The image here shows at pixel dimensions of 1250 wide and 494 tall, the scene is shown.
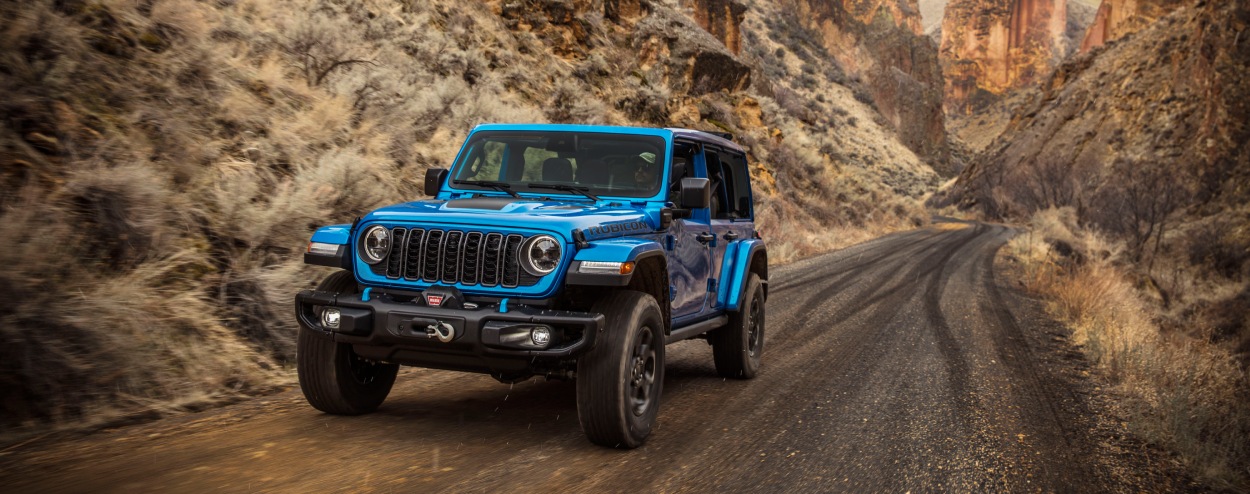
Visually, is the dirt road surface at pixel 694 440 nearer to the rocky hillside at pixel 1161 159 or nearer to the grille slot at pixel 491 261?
the grille slot at pixel 491 261

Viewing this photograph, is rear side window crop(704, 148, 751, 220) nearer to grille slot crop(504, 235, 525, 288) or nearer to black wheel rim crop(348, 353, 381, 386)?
grille slot crop(504, 235, 525, 288)

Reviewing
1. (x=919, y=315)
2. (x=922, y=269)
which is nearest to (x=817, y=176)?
(x=922, y=269)

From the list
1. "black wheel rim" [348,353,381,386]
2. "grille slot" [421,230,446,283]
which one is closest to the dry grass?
"grille slot" [421,230,446,283]

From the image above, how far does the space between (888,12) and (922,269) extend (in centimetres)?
9795

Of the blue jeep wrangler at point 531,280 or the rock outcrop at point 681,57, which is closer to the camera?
the blue jeep wrangler at point 531,280

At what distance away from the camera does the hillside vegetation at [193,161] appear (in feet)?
16.5

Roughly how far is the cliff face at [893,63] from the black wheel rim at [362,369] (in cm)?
8540

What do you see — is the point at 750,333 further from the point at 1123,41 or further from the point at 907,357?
the point at 1123,41

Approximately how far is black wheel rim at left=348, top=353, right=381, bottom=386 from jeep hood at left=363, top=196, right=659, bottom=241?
970 millimetres

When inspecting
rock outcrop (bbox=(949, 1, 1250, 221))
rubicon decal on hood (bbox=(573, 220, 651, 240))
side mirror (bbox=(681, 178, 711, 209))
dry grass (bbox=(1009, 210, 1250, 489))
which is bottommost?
dry grass (bbox=(1009, 210, 1250, 489))

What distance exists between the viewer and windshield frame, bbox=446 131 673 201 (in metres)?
5.78

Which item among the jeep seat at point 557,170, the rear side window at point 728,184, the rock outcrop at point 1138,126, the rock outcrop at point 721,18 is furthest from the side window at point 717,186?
the rock outcrop at point 721,18

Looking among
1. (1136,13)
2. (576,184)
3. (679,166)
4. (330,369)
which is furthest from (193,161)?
(1136,13)

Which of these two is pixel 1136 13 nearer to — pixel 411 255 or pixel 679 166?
pixel 679 166
